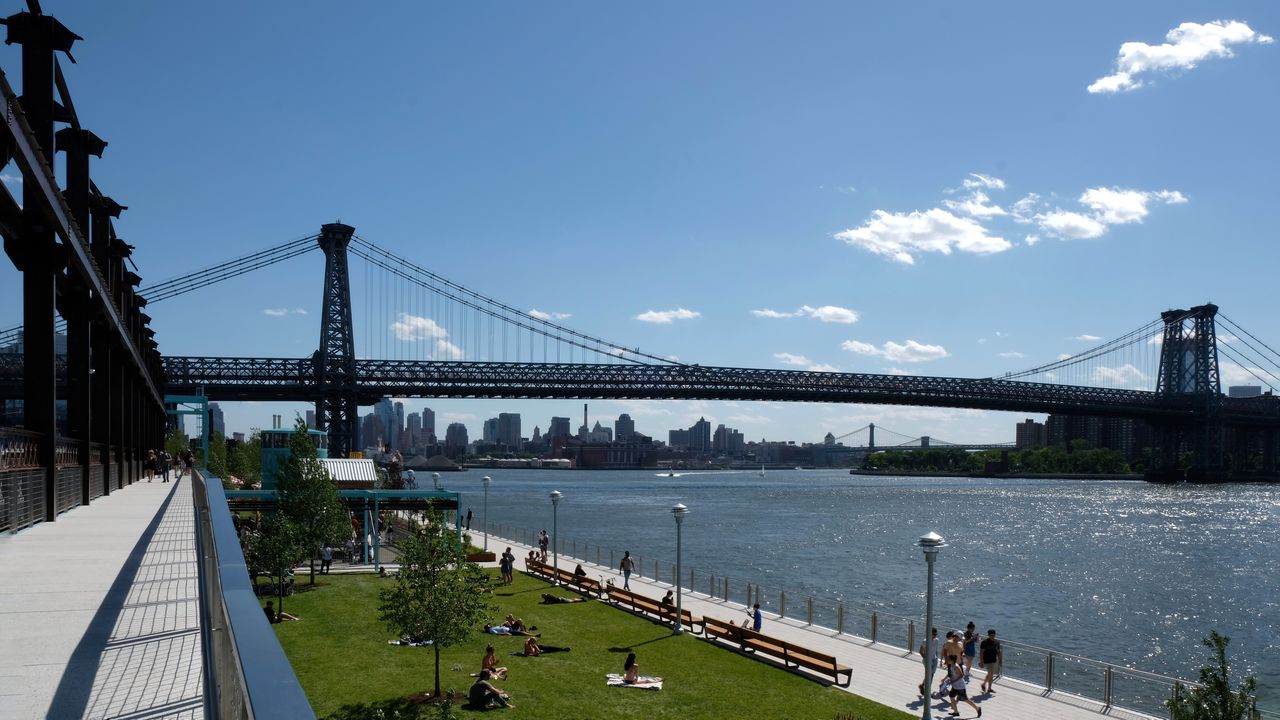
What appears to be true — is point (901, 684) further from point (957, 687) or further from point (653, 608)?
point (653, 608)

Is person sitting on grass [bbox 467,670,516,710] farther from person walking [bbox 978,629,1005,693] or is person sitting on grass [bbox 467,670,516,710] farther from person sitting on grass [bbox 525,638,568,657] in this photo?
person walking [bbox 978,629,1005,693]

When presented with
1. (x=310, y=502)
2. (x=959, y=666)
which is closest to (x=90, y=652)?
(x=959, y=666)

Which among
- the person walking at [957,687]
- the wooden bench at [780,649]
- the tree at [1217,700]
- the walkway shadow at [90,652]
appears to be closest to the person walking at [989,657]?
the person walking at [957,687]

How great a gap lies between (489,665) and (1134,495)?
106262 mm

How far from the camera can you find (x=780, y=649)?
2158 centimetres

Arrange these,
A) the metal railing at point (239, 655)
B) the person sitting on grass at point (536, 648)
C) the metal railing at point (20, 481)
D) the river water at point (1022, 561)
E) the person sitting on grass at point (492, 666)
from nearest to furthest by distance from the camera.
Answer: the metal railing at point (239, 655)
the metal railing at point (20, 481)
the person sitting on grass at point (492, 666)
the person sitting on grass at point (536, 648)
the river water at point (1022, 561)

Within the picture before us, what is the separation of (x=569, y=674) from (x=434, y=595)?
3.21 m

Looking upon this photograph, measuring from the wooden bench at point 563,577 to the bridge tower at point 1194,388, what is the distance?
110964 millimetres

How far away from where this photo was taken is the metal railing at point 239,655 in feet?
7.79

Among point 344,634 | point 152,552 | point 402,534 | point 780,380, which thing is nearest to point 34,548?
point 152,552

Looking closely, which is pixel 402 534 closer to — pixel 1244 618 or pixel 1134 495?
pixel 1244 618

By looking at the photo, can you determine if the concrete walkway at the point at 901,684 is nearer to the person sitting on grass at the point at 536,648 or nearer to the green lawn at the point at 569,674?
the green lawn at the point at 569,674

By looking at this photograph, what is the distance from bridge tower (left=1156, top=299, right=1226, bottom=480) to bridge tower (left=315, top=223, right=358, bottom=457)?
99375 millimetres

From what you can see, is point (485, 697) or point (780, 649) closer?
point (485, 697)
